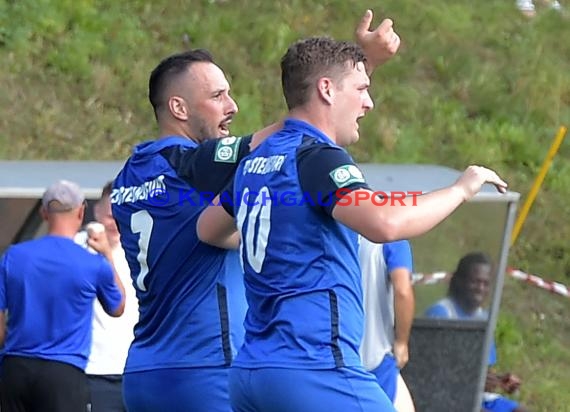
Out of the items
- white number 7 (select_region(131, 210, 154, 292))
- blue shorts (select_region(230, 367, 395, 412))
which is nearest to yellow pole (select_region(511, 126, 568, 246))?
white number 7 (select_region(131, 210, 154, 292))

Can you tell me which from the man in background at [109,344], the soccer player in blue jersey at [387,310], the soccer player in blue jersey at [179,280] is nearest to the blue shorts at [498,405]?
the soccer player in blue jersey at [387,310]

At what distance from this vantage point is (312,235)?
3.83m

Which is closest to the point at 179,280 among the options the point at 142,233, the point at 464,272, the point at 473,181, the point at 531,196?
the point at 142,233

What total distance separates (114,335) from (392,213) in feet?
12.0

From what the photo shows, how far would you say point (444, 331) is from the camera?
8.46 m

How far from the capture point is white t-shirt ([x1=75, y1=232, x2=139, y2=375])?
695 cm

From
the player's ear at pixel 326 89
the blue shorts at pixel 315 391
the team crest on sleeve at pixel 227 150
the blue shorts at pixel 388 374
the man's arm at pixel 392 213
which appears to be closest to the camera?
the man's arm at pixel 392 213

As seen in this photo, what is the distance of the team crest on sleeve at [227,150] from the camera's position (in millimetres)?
4312

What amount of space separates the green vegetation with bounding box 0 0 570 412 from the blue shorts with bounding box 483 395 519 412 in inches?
66.4

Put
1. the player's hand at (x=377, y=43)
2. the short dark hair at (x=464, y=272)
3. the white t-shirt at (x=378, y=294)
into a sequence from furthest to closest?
the short dark hair at (x=464, y=272), the white t-shirt at (x=378, y=294), the player's hand at (x=377, y=43)

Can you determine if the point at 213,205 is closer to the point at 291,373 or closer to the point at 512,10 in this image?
the point at 291,373

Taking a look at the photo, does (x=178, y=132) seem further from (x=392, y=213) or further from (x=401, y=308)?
(x=401, y=308)

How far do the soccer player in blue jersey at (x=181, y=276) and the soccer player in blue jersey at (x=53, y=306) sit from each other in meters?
1.75

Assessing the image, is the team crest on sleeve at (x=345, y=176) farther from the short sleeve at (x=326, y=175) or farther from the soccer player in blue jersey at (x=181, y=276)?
the soccer player in blue jersey at (x=181, y=276)
